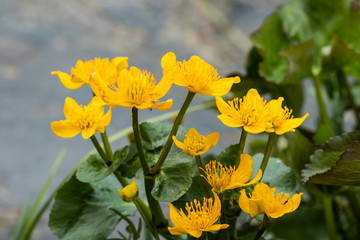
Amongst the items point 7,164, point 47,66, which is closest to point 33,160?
point 7,164

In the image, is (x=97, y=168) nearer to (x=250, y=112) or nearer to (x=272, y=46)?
(x=250, y=112)

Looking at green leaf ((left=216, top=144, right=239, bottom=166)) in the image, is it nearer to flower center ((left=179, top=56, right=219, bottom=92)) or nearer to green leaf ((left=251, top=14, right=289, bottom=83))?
flower center ((left=179, top=56, right=219, bottom=92))

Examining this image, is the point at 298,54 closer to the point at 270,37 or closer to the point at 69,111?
the point at 270,37

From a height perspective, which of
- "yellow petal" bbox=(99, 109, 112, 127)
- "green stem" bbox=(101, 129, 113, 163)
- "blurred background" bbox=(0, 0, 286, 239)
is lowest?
"green stem" bbox=(101, 129, 113, 163)

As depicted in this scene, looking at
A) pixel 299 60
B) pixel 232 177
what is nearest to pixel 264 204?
pixel 232 177

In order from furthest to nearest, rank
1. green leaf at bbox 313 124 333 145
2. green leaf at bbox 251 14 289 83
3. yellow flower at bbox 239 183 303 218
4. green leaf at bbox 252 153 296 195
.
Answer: green leaf at bbox 251 14 289 83, green leaf at bbox 313 124 333 145, green leaf at bbox 252 153 296 195, yellow flower at bbox 239 183 303 218

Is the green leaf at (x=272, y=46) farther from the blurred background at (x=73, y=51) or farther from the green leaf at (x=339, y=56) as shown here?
the blurred background at (x=73, y=51)

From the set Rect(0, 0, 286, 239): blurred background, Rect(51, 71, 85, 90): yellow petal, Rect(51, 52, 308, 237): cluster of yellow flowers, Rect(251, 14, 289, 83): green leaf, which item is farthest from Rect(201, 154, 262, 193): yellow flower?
Rect(0, 0, 286, 239): blurred background
